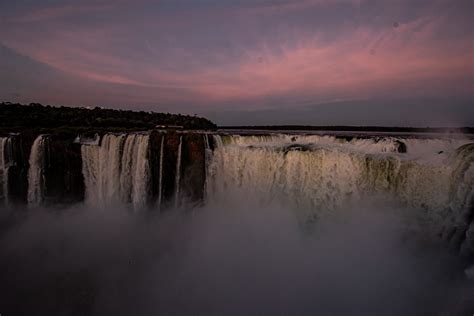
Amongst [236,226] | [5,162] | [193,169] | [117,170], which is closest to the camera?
[236,226]

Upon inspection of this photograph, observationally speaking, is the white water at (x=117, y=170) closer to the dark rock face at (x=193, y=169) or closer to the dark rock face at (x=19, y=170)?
the dark rock face at (x=193, y=169)

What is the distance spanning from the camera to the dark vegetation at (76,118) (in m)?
24.7

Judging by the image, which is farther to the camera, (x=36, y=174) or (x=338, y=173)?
(x=36, y=174)

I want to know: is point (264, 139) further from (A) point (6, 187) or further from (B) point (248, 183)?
(A) point (6, 187)

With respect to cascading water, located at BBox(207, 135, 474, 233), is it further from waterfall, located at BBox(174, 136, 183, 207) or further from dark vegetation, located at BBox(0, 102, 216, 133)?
dark vegetation, located at BBox(0, 102, 216, 133)

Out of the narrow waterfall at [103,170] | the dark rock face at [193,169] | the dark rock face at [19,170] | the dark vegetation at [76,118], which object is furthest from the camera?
the dark vegetation at [76,118]

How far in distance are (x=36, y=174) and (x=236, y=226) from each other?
28.5 feet

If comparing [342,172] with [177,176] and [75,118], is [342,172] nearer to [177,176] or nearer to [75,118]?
[177,176]

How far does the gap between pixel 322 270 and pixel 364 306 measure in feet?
4.57

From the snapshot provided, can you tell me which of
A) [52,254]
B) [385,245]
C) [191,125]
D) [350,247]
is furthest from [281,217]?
[191,125]

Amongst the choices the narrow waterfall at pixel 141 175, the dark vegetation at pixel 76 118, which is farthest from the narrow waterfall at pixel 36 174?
the dark vegetation at pixel 76 118

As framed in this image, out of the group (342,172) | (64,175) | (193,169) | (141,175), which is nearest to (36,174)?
(64,175)

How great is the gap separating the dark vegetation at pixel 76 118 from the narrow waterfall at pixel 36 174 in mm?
9173

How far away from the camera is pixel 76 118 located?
2762 cm
